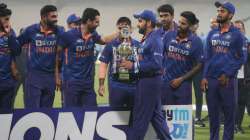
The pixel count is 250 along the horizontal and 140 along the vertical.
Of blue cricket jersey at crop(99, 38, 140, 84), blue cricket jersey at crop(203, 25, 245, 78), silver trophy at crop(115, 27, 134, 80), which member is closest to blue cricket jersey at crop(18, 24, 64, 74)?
blue cricket jersey at crop(99, 38, 140, 84)

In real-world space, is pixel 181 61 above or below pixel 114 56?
below

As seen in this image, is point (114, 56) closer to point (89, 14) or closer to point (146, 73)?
point (146, 73)

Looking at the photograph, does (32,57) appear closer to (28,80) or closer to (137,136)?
(28,80)

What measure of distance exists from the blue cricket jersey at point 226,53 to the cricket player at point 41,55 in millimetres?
2211

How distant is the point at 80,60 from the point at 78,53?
0.10m

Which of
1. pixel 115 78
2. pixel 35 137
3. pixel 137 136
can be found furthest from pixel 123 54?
pixel 35 137

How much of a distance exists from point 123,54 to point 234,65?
179 cm

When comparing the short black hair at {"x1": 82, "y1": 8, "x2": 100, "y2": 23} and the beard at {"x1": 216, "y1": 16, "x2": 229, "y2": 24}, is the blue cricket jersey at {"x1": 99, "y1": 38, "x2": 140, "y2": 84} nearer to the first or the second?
the short black hair at {"x1": 82, "y1": 8, "x2": 100, "y2": 23}

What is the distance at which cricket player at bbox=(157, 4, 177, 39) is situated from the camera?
9.00 m

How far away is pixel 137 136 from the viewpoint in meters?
8.06

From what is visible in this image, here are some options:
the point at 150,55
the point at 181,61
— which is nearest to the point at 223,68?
the point at 181,61

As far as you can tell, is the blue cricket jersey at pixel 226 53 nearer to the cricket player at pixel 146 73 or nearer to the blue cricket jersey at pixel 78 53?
the cricket player at pixel 146 73

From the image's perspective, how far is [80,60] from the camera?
8.90 m

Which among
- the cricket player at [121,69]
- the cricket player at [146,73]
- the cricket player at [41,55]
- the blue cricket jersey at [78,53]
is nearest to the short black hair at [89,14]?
the blue cricket jersey at [78,53]
